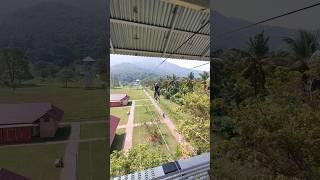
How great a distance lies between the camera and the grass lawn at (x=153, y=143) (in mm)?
8367

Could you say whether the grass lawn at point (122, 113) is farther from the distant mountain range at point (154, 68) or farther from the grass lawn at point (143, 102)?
the distant mountain range at point (154, 68)

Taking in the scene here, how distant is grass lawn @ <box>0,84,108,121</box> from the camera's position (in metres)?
2.70

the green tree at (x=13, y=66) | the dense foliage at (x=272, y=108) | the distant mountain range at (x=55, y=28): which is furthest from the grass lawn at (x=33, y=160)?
the dense foliage at (x=272, y=108)

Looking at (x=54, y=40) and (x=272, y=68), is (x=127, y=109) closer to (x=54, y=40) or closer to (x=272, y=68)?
(x=272, y=68)

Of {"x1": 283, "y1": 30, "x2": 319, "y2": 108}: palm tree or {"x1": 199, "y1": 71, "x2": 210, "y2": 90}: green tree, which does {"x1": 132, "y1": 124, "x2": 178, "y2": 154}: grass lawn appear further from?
{"x1": 283, "y1": 30, "x2": 319, "y2": 108}: palm tree

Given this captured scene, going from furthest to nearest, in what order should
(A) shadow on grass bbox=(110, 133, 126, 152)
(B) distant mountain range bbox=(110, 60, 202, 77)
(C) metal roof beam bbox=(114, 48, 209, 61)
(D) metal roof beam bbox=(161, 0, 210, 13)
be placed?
(A) shadow on grass bbox=(110, 133, 126, 152) → (B) distant mountain range bbox=(110, 60, 202, 77) → (C) metal roof beam bbox=(114, 48, 209, 61) → (D) metal roof beam bbox=(161, 0, 210, 13)

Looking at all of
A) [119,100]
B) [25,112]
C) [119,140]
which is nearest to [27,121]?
[25,112]

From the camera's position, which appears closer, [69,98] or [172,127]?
[69,98]

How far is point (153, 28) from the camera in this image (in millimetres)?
5105

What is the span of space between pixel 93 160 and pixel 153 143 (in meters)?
5.54

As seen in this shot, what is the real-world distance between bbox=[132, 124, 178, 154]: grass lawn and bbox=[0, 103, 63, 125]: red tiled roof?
5316 millimetres

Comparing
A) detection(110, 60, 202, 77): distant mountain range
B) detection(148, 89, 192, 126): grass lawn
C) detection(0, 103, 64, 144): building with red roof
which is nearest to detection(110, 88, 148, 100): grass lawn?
detection(148, 89, 192, 126): grass lawn

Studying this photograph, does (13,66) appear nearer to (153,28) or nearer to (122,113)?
(153,28)

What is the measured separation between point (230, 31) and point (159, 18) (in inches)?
40.2
